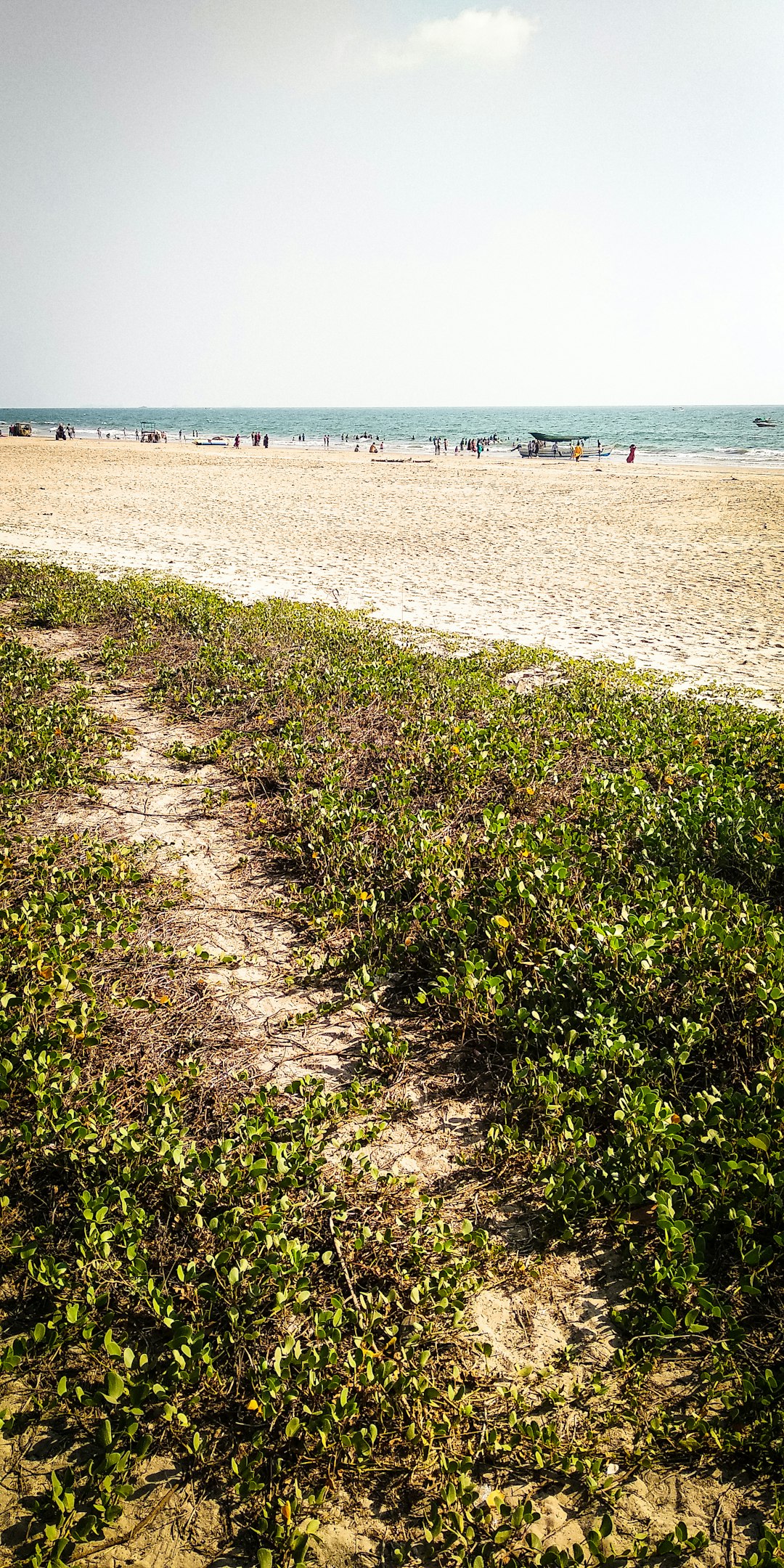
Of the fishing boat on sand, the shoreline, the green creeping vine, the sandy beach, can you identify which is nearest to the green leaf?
the green creeping vine

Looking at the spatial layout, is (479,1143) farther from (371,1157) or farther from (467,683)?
(467,683)

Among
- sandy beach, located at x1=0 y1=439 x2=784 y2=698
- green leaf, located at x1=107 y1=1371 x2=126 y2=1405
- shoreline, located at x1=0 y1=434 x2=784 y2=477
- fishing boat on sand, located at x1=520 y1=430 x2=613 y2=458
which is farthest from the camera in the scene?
fishing boat on sand, located at x1=520 y1=430 x2=613 y2=458

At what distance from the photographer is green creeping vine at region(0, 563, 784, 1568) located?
7.47 ft

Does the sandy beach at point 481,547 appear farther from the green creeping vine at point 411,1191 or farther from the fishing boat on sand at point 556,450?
the fishing boat on sand at point 556,450

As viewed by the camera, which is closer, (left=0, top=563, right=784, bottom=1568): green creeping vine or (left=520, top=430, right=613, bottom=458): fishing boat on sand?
(left=0, top=563, right=784, bottom=1568): green creeping vine

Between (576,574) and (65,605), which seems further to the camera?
(576,574)

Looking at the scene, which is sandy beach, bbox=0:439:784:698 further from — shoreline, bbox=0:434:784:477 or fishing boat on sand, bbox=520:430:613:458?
fishing boat on sand, bbox=520:430:613:458

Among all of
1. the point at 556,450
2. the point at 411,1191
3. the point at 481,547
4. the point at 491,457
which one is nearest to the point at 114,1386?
the point at 411,1191

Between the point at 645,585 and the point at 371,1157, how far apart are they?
14.0 meters

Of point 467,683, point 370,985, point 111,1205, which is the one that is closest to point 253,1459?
point 111,1205

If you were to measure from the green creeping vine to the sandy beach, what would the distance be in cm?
614

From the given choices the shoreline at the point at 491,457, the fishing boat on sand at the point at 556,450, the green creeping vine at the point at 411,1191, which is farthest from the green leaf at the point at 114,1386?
the fishing boat on sand at the point at 556,450

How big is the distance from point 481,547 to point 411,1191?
57.4 ft

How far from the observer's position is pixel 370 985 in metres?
4.14
